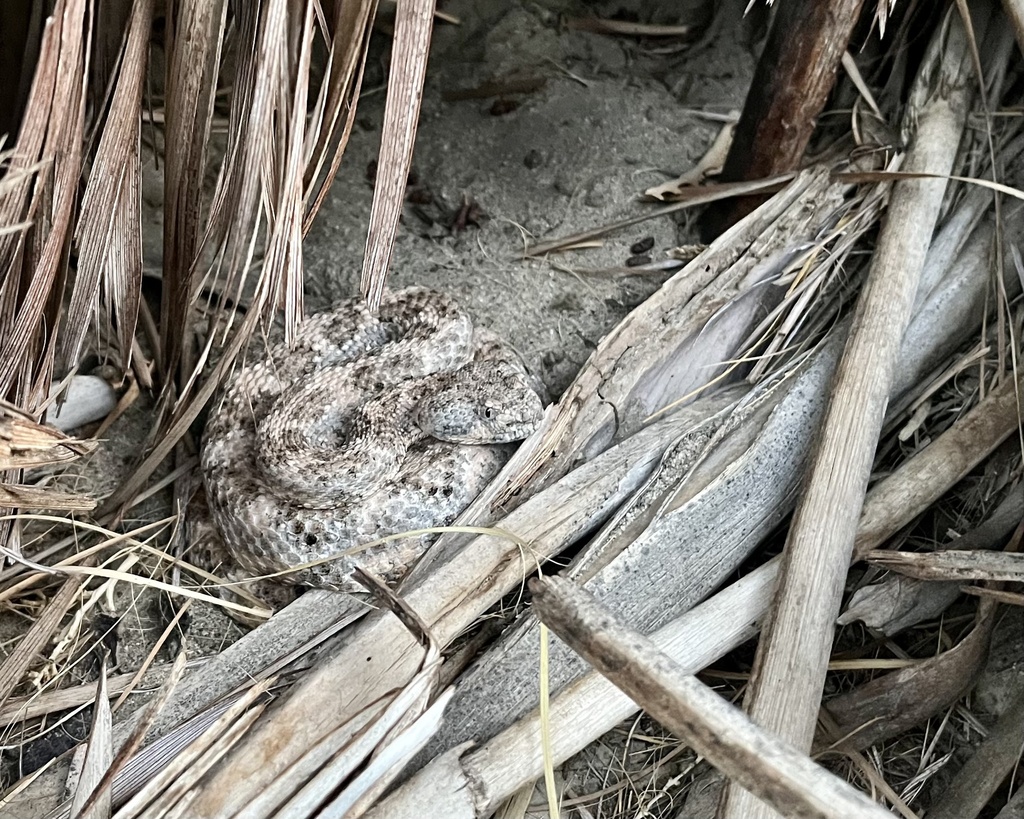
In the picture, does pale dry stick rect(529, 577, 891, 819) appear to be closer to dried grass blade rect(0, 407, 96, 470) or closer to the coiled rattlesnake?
dried grass blade rect(0, 407, 96, 470)

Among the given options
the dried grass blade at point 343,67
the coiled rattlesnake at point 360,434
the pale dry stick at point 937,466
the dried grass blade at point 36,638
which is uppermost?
the dried grass blade at point 343,67

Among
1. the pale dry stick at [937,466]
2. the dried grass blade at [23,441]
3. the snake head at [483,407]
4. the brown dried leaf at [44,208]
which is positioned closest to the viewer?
the dried grass blade at [23,441]

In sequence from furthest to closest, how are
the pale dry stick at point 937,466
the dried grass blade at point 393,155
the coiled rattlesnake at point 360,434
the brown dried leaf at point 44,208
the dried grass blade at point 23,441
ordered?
the coiled rattlesnake at point 360,434
the pale dry stick at point 937,466
the dried grass blade at point 393,155
the brown dried leaf at point 44,208
the dried grass blade at point 23,441

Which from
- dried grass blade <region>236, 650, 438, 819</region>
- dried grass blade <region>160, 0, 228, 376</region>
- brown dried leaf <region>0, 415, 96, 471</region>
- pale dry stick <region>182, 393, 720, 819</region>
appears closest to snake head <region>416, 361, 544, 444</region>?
pale dry stick <region>182, 393, 720, 819</region>

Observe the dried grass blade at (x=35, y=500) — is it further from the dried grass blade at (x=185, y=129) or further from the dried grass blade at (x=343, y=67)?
the dried grass blade at (x=343, y=67)

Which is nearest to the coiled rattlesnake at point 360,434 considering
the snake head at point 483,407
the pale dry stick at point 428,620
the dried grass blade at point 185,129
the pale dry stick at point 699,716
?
the snake head at point 483,407

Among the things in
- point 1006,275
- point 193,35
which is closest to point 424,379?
point 193,35
